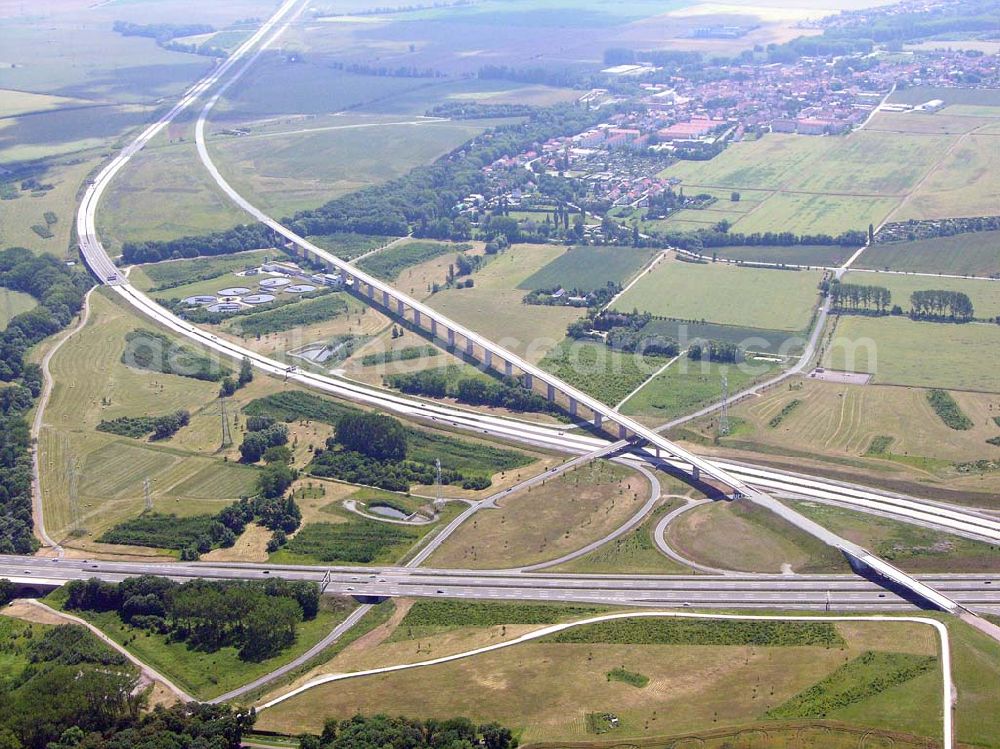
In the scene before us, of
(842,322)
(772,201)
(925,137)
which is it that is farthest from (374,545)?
(925,137)

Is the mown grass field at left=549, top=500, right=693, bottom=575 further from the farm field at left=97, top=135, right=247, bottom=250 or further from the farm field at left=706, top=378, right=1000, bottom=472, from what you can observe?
the farm field at left=97, top=135, right=247, bottom=250

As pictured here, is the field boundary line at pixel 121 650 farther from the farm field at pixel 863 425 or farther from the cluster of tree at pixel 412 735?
the farm field at pixel 863 425

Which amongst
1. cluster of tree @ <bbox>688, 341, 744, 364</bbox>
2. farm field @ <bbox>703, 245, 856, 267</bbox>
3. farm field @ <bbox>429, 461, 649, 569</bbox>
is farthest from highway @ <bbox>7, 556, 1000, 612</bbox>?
farm field @ <bbox>703, 245, 856, 267</bbox>

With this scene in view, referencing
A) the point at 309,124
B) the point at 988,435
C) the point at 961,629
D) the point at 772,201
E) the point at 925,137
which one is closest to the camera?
the point at 961,629

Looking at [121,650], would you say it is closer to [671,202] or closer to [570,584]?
[570,584]

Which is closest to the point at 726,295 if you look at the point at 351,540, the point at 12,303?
the point at 351,540

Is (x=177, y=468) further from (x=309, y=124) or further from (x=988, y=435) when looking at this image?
(x=309, y=124)
